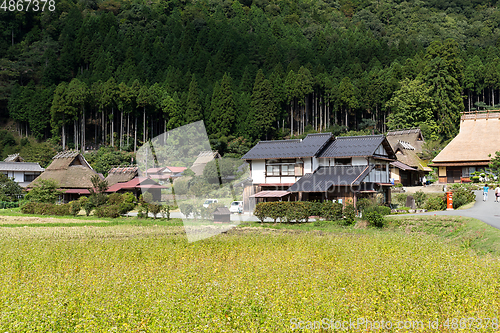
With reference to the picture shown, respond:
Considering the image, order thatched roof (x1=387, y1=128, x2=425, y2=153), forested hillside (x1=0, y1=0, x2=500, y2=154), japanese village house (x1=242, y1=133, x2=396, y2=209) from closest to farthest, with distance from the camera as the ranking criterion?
japanese village house (x1=242, y1=133, x2=396, y2=209)
thatched roof (x1=387, y1=128, x2=425, y2=153)
forested hillside (x1=0, y1=0, x2=500, y2=154)

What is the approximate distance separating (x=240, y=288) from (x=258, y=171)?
23.5 meters

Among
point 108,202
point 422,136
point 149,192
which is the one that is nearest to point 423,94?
point 422,136

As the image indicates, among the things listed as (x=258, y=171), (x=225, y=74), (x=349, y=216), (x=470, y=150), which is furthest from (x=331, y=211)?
(x=225, y=74)

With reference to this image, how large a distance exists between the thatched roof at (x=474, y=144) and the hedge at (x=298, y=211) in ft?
57.5

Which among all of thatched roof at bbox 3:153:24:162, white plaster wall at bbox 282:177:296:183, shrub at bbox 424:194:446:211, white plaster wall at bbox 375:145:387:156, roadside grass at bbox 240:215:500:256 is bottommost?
roadside grass at bbox 240:215:500:256

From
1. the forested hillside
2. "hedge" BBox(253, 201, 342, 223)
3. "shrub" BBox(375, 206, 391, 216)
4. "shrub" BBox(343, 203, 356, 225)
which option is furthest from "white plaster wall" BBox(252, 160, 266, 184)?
the forested hillside

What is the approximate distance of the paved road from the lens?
17103 millimetres

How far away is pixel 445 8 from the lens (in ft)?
358

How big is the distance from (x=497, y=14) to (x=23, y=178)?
104 meters

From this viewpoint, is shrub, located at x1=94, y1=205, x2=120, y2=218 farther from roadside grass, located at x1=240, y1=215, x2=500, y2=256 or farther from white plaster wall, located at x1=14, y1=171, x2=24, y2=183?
white plaster wall, located at x1=14, y1=171, x2=24, y2=183

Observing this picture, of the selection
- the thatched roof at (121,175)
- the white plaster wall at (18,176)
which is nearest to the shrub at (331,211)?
the thatched roof at (121,175)

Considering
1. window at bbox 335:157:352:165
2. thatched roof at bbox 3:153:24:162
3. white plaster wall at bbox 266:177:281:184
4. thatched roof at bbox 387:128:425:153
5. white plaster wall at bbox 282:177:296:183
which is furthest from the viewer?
thatched roof at bbox 3:153:24:162

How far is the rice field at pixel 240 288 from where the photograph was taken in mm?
6332

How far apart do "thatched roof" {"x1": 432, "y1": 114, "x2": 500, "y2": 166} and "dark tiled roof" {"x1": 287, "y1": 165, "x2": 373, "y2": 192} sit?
12901 mm
